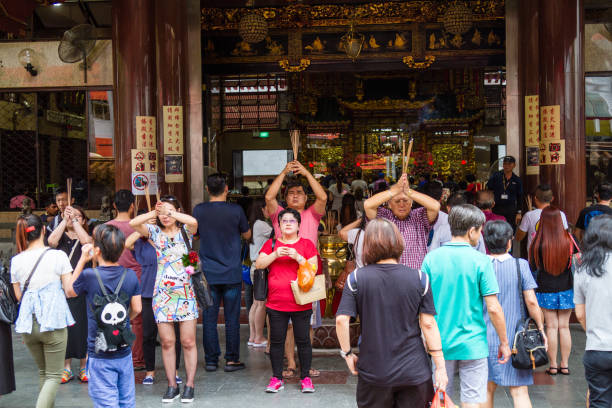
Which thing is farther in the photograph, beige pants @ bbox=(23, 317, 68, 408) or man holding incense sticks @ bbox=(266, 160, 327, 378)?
man holding incense sticks @ bbox=(266, 160, 327, 378)

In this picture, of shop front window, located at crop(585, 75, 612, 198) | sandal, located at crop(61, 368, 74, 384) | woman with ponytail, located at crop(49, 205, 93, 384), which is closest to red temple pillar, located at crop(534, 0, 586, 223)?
shop front window, located at crop(585, 75, 612, 198)

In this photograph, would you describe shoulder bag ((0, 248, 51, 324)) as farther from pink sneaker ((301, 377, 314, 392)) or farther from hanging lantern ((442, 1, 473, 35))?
hanging lantern ((442, 1, 473, 35))

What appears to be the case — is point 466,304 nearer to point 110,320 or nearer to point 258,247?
point 110,320

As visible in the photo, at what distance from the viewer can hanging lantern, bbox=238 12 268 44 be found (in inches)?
359

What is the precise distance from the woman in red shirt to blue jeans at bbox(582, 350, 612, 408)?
2.02 meters

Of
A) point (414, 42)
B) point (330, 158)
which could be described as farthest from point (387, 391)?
point (330, 158)

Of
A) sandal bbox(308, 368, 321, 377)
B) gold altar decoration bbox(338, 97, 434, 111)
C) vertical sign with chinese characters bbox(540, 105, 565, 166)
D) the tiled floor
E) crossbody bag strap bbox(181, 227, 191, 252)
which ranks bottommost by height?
the tiled floor

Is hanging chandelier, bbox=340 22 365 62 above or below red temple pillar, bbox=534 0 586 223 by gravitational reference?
above

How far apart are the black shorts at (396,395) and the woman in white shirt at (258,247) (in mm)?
2932

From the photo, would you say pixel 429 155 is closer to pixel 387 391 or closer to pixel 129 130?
pixel 129 130

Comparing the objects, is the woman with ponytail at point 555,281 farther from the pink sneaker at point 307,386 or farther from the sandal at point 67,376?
the sandal at point 67,376

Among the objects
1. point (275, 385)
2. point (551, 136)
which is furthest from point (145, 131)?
point (551, 136)

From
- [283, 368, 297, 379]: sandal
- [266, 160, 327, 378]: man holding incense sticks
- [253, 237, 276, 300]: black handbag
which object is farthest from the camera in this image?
[283, 368, 297, 379]: sandal

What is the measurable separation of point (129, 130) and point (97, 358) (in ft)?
14.9
